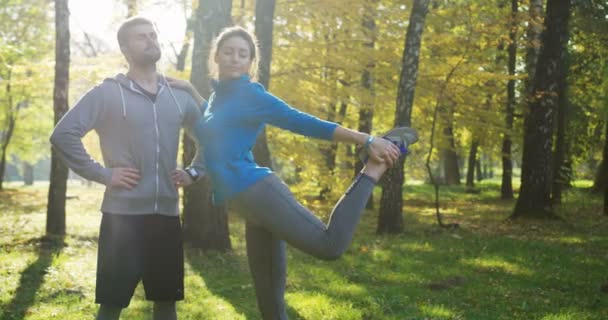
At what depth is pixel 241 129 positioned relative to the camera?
3836 mm

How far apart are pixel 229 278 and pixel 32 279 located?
2.66m

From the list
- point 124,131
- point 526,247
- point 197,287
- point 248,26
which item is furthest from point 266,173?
point 248,26

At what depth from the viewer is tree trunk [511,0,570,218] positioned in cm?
1352

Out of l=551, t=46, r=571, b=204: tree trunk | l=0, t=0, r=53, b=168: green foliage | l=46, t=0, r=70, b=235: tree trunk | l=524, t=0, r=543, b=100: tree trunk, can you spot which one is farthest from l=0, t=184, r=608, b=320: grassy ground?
l=0, t=0, r=53, b=168: green foliage

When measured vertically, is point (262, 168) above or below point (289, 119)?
below

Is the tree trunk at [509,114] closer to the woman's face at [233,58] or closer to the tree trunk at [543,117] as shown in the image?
the tree trunk at [543,117]

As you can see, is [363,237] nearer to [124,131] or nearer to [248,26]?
[248,26]

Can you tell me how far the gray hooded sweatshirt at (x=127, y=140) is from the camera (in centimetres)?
Result: 374

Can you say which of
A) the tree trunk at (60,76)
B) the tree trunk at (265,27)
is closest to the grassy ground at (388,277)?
the tree trunk at (60,76)

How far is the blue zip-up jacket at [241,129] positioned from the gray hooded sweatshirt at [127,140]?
1.09 feet

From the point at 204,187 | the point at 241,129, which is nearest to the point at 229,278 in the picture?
the point at 204,187

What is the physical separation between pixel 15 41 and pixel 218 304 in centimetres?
2359

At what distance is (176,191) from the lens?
408cm

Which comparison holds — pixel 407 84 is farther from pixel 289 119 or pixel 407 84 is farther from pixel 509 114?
pixel 509 114
